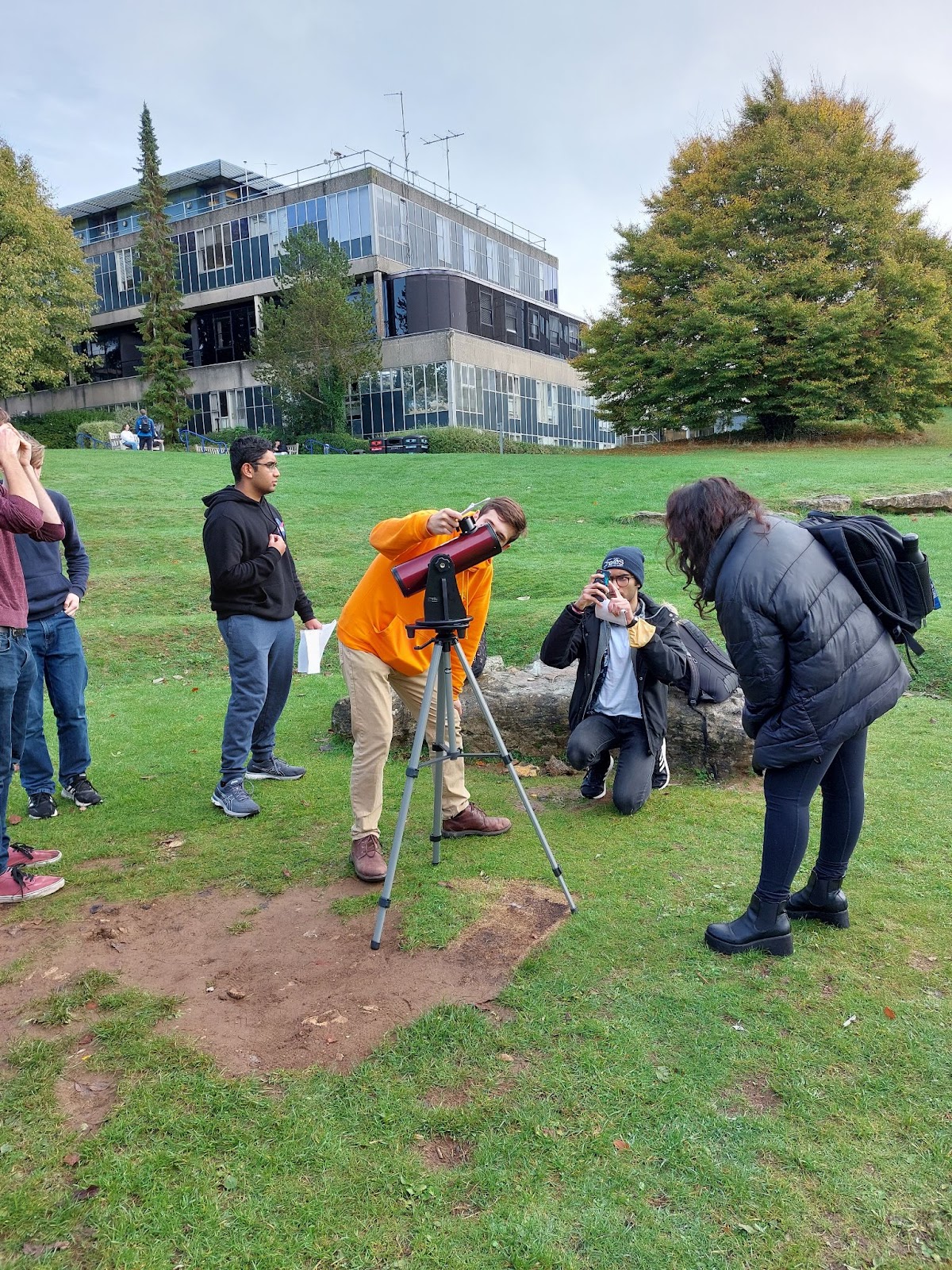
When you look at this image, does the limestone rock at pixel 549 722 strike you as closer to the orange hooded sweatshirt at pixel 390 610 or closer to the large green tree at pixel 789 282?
the orange hooded sweatshirt at pixel 390 610

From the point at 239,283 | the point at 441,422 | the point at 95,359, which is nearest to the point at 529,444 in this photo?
the point at 441,422

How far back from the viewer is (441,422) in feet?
145

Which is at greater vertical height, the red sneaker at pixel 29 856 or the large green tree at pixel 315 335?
the large green tree at pixel 315 335

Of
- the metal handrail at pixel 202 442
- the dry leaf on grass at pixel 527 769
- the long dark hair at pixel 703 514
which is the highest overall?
the metal handrail at pixel 202 442

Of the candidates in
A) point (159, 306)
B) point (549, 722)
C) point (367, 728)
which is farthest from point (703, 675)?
point (159, 306)

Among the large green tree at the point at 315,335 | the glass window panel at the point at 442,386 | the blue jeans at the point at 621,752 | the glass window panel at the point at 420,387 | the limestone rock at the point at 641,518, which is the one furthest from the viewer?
the glass window panel at the point at 420,387

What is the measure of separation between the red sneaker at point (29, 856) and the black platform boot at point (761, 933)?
349cm

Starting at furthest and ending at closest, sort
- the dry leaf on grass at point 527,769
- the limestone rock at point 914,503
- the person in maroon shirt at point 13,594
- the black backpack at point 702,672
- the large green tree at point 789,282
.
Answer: the large green tree at point 789,282
the limestone rock at point 914,503
the dry leaf on grass at point 527,769
the black backpack at point 702,672
the person in maroon shirt at point 13,594

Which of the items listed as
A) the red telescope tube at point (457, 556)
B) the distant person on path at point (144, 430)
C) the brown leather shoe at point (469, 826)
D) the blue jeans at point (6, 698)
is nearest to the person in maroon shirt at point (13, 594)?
the blue jeans at point (6, 698)

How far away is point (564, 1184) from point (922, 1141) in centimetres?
110

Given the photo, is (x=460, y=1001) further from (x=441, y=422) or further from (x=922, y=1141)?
(x=441, y=422)

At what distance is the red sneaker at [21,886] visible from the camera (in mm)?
4113

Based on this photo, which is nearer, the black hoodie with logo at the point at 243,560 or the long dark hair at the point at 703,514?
the long dark hair at the point at 703,514

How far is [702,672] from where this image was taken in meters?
5.40
